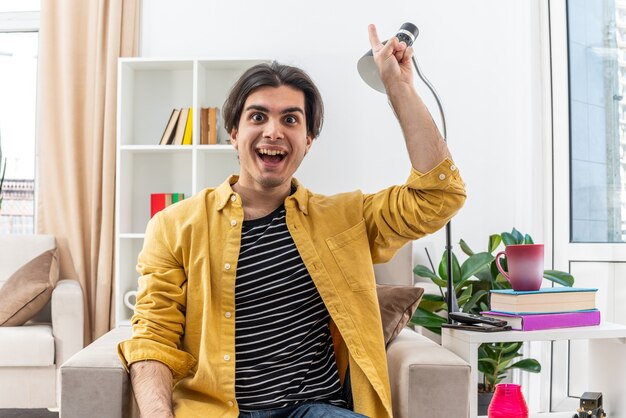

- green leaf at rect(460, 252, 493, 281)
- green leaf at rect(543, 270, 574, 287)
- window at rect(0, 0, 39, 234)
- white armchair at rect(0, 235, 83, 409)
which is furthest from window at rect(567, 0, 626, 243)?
window at rect(0, 0, 39, 234)

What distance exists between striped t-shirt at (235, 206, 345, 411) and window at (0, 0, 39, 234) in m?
2.98

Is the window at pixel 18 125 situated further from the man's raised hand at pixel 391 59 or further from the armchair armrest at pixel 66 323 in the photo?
the man's raised hand at pixel 391 59

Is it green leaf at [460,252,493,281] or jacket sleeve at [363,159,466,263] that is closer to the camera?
jacket sleeve at [363,159,466,263]

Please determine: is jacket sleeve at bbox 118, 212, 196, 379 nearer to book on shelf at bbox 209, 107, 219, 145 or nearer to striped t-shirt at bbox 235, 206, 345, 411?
striped t-shirt at bbox 235, 206, 345, 411

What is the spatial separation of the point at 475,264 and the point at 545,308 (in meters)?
1.09

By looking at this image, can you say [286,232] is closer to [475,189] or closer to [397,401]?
[397,401]

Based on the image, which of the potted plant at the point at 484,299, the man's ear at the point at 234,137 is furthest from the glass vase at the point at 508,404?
the man's ear at the point at 234,137

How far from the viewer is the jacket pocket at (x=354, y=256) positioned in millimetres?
1743

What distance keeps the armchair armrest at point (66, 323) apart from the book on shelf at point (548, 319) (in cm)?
189

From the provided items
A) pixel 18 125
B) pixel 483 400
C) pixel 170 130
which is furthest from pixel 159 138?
pixel 483 400

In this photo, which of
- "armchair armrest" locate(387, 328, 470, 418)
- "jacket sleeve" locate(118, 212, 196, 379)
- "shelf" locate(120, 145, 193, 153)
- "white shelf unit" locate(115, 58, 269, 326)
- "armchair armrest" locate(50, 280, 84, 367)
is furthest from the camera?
"white shelf unit" locate(115, 58, 269, 326)

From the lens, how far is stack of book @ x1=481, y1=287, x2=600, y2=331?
1916 mm

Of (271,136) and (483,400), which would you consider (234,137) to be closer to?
(271,136)

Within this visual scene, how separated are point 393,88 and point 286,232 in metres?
0.41
